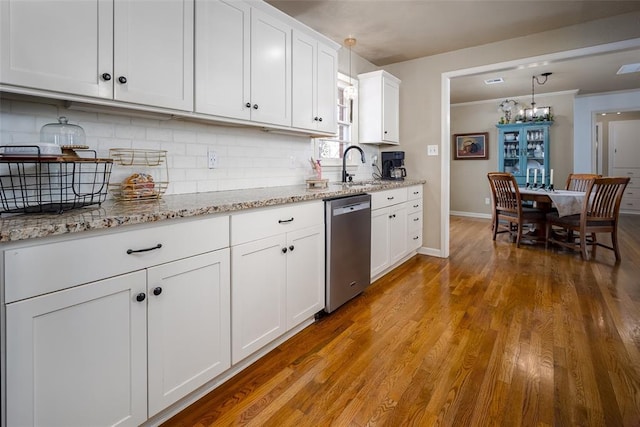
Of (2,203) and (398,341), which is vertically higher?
(2,203)

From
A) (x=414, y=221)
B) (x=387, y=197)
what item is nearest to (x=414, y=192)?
(x=414, y=221)

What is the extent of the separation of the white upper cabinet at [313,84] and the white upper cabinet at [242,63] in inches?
3.8

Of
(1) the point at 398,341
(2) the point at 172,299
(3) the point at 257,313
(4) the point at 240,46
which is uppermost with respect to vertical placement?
(4) the point at 240,46

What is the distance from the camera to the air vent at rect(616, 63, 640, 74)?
191 inches

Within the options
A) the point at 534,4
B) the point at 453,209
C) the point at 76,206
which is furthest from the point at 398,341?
the point at 453,209

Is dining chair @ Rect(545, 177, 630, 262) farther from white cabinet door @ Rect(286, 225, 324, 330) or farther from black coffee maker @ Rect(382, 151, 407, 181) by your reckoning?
white cabinet door @ Rect(286, 225, 324, 330)

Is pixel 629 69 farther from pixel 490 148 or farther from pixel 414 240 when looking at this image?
pixel 414 240

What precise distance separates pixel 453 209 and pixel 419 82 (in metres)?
4.32

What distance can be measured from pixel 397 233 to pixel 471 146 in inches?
195

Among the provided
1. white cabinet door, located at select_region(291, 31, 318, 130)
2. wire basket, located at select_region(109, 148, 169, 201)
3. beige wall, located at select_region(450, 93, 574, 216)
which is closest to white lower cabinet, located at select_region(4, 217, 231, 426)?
wire basket, located at select_region(109, 148, 169, 201)

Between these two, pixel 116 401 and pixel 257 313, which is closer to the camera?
pixel 116 401

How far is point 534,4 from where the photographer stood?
2.76m

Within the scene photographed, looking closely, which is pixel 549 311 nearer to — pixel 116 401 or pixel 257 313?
pixel 257 313

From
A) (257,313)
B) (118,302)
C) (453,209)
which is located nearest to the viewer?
(118,302)
